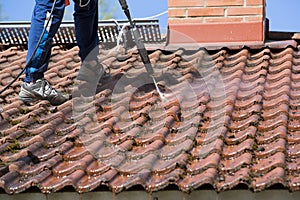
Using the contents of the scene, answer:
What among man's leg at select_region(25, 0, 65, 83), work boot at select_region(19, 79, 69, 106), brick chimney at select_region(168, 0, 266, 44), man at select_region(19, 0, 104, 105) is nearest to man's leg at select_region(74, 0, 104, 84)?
man at select_region(19, 0, 104, 105)

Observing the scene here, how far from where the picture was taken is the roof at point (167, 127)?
4.23 meters

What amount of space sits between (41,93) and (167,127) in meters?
1.13

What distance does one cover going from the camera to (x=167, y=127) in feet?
16.4

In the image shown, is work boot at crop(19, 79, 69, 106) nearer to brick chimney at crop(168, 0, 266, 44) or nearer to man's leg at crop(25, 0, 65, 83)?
man's leg at crop(25, 0, 65, 83)

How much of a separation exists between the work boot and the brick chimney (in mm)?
1842

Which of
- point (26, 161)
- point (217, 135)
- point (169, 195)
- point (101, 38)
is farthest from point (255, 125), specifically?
point (101, 38)

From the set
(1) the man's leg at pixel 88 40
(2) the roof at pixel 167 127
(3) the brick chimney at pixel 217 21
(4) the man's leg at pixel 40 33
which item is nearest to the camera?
(2) the roof at pixel 167 127

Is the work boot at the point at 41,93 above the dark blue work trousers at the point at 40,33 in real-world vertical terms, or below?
below

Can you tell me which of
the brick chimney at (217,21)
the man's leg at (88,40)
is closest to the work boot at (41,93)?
the man's leg at (88,40)

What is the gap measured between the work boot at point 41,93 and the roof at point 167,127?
0.18ft

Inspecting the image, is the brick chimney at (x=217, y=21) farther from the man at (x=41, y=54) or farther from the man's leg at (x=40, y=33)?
the man's leg at (x=40, y=33)

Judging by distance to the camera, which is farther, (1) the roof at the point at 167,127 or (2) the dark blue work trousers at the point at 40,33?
(2) the dark blue work trousers at the point at 40,33

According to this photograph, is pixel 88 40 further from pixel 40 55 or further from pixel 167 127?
pixel 167 127

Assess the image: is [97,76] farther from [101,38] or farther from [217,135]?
[217,135]
